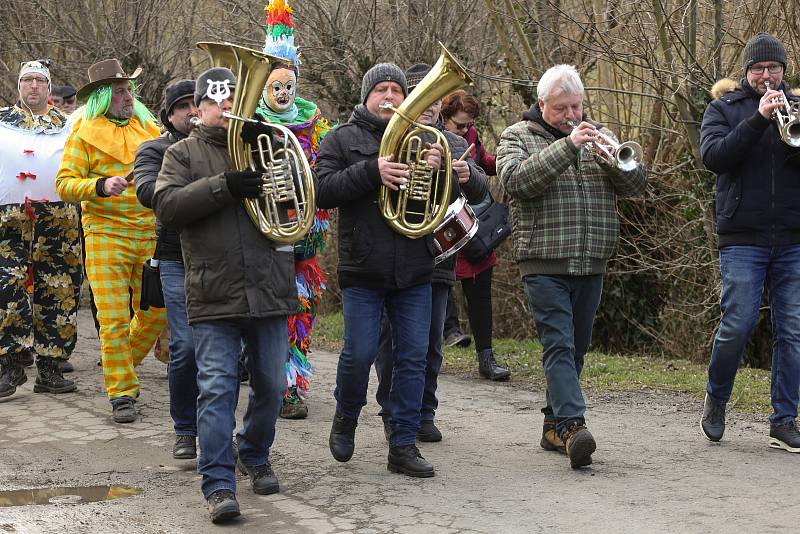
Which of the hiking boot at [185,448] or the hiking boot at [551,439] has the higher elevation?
the hiking boot at [551,439]

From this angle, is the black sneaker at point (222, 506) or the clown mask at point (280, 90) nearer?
the black sneaker at point (222, 506)

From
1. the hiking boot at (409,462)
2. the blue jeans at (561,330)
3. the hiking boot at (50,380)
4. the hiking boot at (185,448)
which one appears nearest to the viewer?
the hiking boot at (409,462)

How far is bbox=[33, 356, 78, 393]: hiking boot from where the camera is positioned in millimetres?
8508

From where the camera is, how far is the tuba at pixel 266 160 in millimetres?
5258

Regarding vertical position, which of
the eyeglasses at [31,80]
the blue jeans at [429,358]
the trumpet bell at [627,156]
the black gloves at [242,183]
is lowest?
the blue jeans at [429,358]

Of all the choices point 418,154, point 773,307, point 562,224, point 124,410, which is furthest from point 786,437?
point 124,410

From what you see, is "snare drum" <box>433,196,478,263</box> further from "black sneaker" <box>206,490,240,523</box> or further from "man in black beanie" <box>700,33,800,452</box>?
"black sneaker" <box>206,490,240,523</box>

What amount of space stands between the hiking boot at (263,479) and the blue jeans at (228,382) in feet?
0.61

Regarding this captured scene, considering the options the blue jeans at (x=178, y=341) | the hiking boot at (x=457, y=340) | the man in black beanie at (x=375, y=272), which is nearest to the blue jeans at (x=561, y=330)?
the man in black beanie at (x=375, y=272)

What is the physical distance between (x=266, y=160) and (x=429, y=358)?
6.52 feet

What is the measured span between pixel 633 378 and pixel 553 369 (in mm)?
2763

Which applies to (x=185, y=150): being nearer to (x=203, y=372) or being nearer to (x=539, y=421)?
(x=203, y=372)

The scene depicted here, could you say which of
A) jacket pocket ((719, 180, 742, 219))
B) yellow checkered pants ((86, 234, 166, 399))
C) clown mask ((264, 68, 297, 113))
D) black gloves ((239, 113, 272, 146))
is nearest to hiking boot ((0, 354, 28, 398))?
yellow checkered pants ((86, 234, 166, 399))

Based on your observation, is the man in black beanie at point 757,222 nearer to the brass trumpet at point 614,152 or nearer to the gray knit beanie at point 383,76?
the brass trumpet at point 614,152
